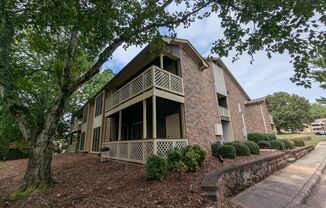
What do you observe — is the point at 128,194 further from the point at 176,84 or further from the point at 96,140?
the point at 96,140

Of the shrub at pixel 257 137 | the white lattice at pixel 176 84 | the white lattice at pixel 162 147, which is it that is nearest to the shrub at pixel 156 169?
the white lattice at pixel 162 147

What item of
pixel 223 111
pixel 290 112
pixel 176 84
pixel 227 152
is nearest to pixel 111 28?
pixel 176 84

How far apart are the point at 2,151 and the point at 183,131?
74.3 ft

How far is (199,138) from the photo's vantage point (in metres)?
11.3

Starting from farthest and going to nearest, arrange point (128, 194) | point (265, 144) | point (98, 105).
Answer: point (98, 105) → point (265, 144) → point (128, 194)

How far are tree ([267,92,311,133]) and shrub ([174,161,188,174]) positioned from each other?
5047 cm

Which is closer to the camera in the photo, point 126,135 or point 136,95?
point 136,95

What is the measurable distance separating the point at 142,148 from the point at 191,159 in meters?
3.03

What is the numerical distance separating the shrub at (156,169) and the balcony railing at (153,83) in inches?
163

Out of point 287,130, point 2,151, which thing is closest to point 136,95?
point 2,151

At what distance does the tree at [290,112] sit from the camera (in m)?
47.4

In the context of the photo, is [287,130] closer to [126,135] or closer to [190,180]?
[126,135]

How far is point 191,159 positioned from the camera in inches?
279

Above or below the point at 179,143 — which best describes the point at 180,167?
below
